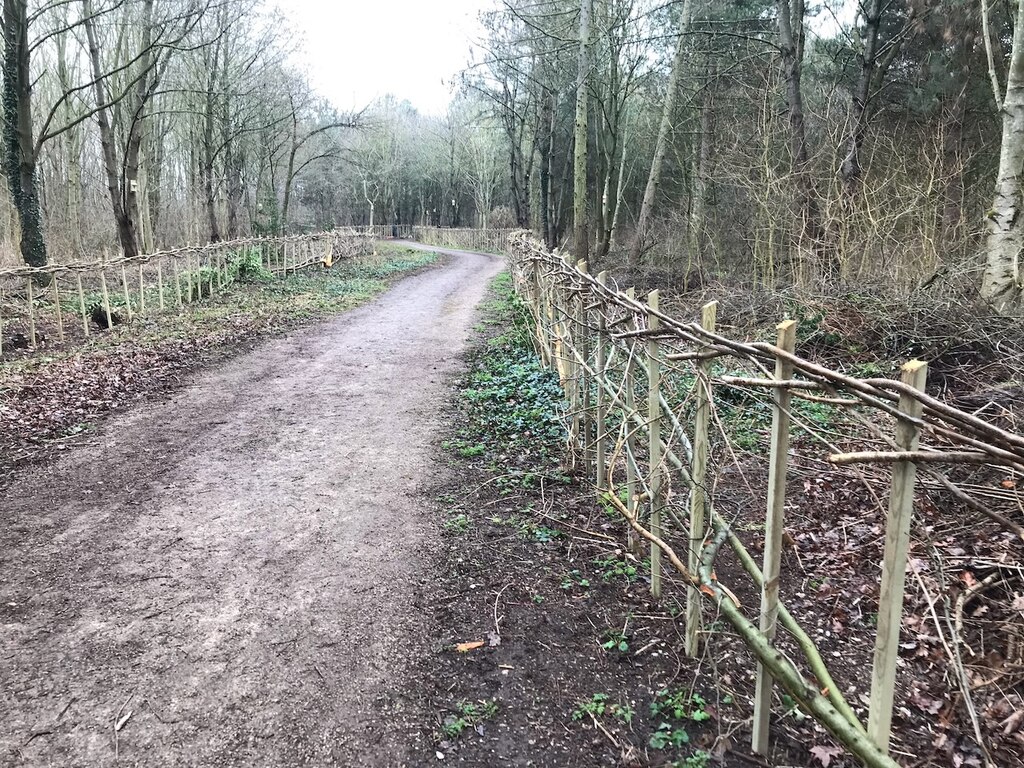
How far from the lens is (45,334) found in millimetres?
10258

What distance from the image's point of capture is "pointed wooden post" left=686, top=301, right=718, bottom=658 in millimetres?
2701

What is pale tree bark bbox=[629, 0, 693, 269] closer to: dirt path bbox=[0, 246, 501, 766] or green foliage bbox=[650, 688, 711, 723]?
dirt path bbox=[0, 246, 501, 766]

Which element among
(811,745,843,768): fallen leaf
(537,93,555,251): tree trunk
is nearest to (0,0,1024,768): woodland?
(811,745,843,768): fallen leaf

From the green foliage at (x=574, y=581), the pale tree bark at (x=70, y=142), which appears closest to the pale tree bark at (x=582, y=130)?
the green foliage at (x=574, y=581)

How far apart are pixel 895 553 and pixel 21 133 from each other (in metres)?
15.9

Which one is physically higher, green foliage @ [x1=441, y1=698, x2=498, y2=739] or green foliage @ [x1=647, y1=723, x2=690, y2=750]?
green foliage @ [x1=647, y1=723, x2=690, y2=750]

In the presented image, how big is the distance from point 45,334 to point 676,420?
10799 mm

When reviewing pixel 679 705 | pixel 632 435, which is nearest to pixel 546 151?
pixel 632 435

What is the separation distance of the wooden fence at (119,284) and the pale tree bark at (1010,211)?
11.9 m

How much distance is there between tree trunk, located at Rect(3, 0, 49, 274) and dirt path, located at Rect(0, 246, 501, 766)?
27.8ft

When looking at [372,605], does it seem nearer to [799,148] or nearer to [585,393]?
[585,393]

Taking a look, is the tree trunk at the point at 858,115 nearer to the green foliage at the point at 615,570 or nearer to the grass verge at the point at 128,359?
the green foliage at the point at 615,570

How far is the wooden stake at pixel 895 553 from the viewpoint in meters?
1.67

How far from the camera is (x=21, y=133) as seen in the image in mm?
12523
